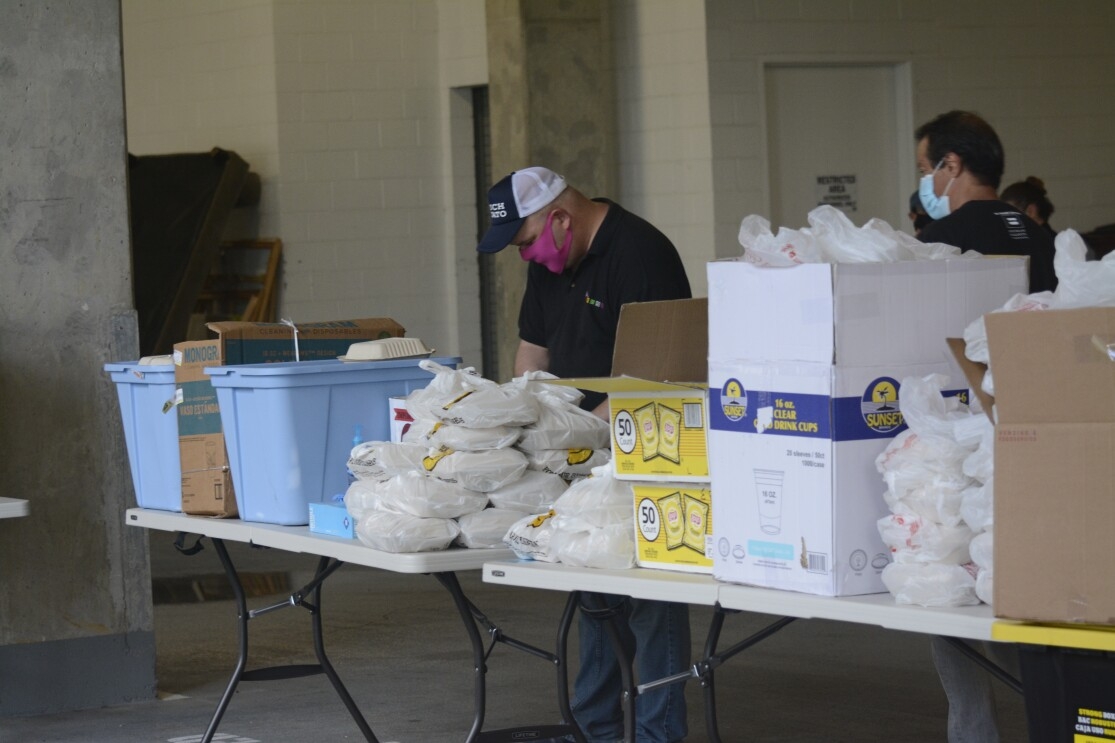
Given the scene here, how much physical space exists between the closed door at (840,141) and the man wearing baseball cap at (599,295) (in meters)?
3.95

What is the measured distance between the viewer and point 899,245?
2344 millimetres

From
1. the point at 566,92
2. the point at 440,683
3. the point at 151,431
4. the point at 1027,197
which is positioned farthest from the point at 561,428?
the point at 566,92

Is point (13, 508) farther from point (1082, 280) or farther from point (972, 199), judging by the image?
point (1082, 280)

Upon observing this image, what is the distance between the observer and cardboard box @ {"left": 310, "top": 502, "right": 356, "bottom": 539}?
3.14m

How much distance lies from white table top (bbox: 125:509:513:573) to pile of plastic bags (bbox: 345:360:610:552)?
3 cm

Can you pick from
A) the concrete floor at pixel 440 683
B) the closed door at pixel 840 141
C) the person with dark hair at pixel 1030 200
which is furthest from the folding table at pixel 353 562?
the closed door at pixel 840 141

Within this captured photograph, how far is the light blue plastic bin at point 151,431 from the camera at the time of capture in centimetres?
386

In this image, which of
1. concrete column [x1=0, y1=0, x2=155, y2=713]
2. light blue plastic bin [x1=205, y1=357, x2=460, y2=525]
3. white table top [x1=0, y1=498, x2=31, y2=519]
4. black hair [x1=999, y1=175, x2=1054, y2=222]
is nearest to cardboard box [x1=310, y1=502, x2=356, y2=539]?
light blue plastic bin [x1=205, y1=357, x2=460, y2=525]

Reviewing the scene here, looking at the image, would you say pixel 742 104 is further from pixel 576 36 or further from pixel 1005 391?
pixel 1005 391

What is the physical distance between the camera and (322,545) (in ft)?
10.2

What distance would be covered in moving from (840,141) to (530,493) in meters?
5.24

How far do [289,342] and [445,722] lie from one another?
4.20ft

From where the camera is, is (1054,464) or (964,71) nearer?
(1054,464)

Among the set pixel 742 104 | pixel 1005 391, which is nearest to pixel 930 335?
pixel 1005 391
